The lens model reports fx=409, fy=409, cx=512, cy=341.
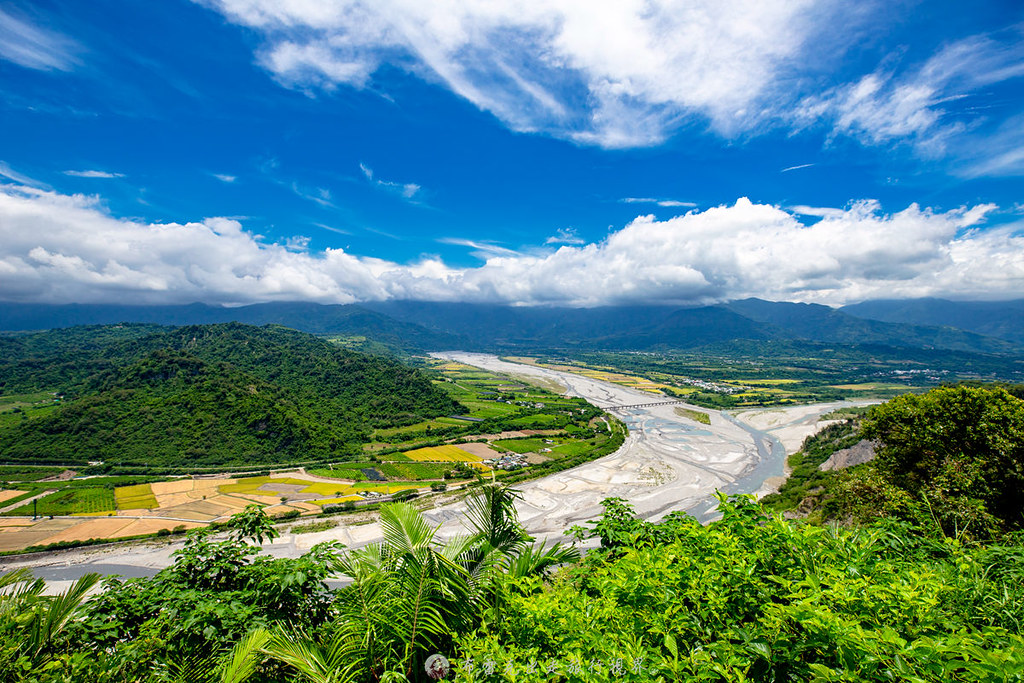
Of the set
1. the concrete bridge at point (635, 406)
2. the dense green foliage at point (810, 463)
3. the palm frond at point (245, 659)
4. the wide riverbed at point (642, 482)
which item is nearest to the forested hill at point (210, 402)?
the wide riverbed at point (642, 482)

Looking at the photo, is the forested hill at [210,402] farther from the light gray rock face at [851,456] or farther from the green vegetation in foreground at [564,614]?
the light gray rock face at [851,456]

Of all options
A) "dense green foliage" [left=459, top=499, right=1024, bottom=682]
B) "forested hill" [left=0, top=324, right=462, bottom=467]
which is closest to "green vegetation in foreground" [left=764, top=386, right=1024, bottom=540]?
"dense green foliage" [left=459, top=499, right=1024, bottom=682]

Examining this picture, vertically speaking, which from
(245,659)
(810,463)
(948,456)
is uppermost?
(245,659)

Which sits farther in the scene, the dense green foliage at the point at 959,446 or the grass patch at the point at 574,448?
the grass patch at the point at 574,448

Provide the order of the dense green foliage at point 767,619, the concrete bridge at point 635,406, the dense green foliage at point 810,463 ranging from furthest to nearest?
the concrete bridge at point 635,406
the dense green foliage at point 810,463
the dense green foliage at point 767,619

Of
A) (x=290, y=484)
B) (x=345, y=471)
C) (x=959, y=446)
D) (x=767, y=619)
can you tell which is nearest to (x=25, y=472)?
(x=290, y=484)

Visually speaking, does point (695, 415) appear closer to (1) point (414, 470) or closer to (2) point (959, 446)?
(1) point (414, 470)

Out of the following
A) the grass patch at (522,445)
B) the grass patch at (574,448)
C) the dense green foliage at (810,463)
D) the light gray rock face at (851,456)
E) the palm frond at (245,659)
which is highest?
the palm frond at (245,659)
